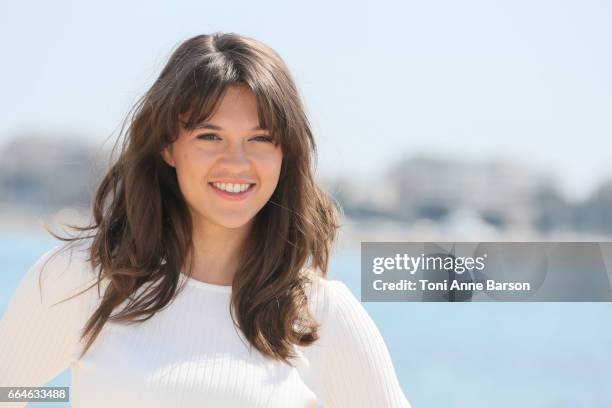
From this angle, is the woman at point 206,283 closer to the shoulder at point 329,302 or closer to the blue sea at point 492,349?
the shoulder at point 329,302

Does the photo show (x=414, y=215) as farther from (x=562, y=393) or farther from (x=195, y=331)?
(x=195, y=331)

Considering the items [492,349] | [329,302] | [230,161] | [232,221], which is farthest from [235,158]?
[492,349]

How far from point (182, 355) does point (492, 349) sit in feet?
32.4

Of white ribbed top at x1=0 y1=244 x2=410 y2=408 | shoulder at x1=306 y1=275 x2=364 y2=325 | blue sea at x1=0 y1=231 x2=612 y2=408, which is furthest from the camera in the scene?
blue sea at x1=0 y1=231 x2=612 y2=408

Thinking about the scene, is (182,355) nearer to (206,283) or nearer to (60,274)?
(206,283)

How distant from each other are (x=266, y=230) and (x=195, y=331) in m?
0.27

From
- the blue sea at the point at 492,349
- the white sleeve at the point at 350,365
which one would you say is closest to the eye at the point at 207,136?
the white sleeve at the point at 350,365

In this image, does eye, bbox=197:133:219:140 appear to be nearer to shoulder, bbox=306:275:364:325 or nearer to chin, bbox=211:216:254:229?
chin, bbox=211:216:254:229

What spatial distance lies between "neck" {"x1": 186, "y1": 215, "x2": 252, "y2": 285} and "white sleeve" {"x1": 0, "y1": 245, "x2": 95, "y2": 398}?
26 cm

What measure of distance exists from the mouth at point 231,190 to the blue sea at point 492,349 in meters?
6.01

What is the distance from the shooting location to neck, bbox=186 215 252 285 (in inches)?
69.9

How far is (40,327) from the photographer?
1.66 m

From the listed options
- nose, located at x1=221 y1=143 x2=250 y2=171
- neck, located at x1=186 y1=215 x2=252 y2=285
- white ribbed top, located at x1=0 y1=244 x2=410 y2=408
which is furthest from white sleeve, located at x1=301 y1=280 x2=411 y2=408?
nose, located at x1=221 y1=143 x2=250 y2=171

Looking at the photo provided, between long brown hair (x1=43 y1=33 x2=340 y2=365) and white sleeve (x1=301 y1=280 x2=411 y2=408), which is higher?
long brown hair (x1=43 y1=33 x2=340 y2=365)
